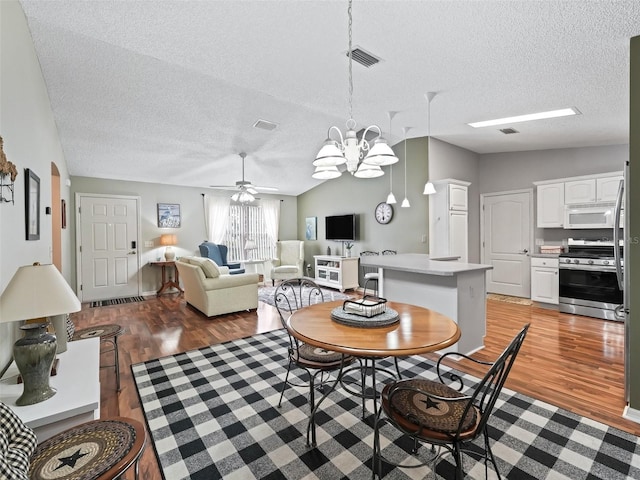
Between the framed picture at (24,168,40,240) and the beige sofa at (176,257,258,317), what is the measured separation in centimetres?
238

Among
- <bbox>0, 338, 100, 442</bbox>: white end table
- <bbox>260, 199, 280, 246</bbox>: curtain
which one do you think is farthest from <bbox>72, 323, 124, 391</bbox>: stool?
<bbox>260, 199, 280, 246</bbox>: curtain

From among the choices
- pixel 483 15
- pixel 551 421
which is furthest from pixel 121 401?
pixel 483 15

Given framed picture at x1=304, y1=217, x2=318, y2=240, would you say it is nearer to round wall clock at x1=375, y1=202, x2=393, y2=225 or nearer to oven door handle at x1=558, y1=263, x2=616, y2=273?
round wall clock at x1=375, y1=202, x2=393, y2=225

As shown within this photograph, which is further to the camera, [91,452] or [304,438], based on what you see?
[304,438]

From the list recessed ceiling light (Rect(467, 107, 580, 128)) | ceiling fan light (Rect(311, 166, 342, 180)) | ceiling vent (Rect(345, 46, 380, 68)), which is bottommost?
ceiling fan light (Rect(311, 166, 342, 180))

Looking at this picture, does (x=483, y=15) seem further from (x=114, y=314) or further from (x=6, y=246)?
(x=114, y=314)

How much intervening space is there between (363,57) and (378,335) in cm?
225

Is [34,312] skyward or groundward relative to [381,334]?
skyward

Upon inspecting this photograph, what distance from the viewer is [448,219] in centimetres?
514

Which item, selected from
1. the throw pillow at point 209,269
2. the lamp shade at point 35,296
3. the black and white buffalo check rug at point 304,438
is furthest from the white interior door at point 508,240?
the lamp shade at point 35,296

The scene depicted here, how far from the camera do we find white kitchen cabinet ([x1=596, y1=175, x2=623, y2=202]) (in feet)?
14.5

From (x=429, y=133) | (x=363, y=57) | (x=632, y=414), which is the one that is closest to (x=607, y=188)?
(x=429, y=133)

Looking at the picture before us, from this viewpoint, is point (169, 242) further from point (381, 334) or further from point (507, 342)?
point (507, 342)

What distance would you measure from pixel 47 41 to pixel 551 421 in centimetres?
461
